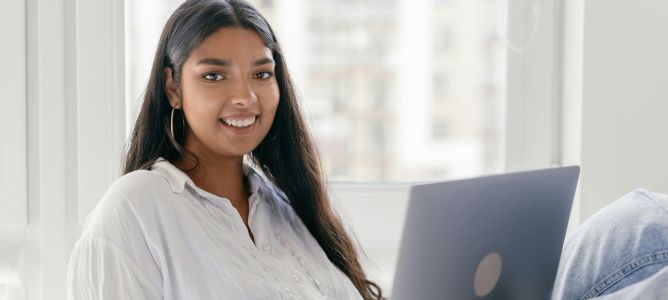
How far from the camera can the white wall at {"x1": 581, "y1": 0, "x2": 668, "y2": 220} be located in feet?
7.29

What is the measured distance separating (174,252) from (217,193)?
0.22m

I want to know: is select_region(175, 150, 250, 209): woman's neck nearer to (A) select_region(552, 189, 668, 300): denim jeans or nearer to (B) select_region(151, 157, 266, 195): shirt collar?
(B) select_region(151, 157, 266, 195): shirt collar

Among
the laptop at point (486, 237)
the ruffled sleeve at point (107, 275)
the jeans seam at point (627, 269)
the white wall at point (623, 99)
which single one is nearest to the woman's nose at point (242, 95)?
the ruffled sleeve at point (107, 275)

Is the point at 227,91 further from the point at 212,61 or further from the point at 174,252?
the point at 174,252

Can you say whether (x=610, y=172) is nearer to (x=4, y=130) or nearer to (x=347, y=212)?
(x=347, y=212)

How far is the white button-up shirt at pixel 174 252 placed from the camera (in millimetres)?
1487

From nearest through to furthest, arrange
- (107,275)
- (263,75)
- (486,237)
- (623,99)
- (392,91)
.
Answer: (486,237)
(107,275)
(263,75)
(623,99)
(392,91)

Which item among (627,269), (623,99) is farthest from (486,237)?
(623,99)

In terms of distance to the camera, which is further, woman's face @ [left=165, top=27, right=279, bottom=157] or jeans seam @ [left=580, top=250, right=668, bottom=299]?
woman's face @ [left=165, top=27, right=279, bottom=157]

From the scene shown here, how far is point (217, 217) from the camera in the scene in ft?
5.38

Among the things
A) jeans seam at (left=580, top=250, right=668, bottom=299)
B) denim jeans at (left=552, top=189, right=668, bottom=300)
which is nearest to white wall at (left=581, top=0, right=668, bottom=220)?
denim jeans at (left=552, top=189, right=668, bottom=300)

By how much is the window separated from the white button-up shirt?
0.76m

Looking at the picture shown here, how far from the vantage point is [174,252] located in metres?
1.54

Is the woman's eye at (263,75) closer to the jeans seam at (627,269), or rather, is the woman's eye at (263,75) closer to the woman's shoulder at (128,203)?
the woman's shoulder at (128,203)
